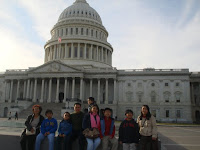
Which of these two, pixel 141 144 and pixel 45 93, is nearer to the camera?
pixel 141 144

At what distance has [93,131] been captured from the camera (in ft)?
32.2

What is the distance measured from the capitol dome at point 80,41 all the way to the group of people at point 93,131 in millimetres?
60989

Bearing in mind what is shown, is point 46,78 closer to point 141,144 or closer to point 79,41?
point 79,41

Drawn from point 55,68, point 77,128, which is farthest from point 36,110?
point 55,68

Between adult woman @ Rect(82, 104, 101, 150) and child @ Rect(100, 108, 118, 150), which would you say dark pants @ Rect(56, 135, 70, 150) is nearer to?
adult woman @ Rect(82, 104, 101, 150)

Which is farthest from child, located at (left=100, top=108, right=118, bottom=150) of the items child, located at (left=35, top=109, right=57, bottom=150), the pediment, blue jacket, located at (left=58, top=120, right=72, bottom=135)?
the pediment

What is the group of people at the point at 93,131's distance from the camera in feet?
32.7

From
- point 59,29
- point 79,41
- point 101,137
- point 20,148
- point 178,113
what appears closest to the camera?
point 101,137

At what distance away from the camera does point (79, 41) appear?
77.9m

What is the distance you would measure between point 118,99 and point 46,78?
70.4 ft

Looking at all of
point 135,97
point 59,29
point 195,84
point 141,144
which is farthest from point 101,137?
point 59,29

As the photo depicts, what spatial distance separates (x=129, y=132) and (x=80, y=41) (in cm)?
6991

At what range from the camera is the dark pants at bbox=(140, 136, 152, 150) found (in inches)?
398

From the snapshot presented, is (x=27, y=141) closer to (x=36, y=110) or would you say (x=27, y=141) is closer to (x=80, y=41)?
(x=36, y=110)
